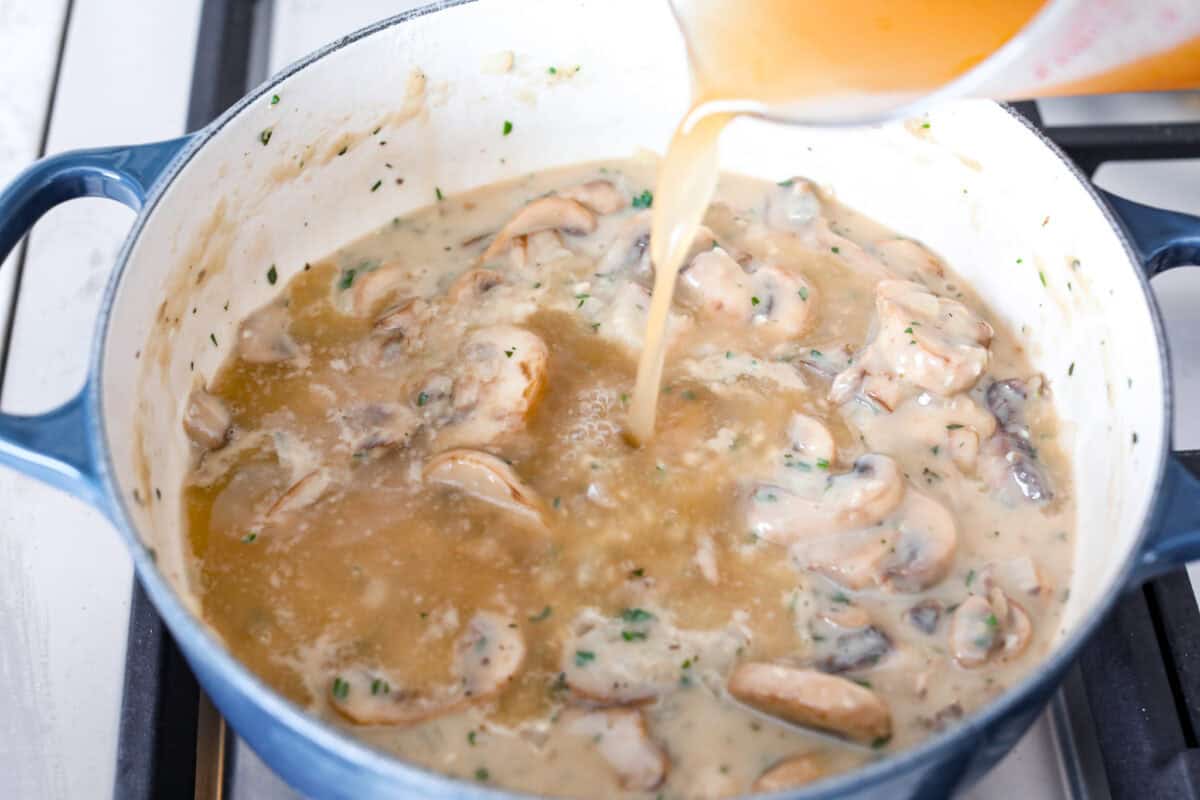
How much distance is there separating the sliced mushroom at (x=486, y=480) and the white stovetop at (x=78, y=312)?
469mm

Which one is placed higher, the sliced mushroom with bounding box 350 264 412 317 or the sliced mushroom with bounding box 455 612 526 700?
the sliced mushroom with bounding box 350 264 412 317

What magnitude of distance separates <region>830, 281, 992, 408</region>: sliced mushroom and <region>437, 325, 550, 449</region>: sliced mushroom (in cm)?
44

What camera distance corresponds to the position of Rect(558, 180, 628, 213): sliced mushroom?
2.09m

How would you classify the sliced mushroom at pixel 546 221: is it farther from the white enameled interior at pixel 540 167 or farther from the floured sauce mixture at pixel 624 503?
the white enameled interior at pixel 540 167

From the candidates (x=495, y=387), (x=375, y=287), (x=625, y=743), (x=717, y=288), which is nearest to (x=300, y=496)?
(x=495, y=387)

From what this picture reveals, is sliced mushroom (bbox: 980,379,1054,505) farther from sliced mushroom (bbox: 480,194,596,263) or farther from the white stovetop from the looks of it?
sliced mushroom (bbox: 480,194,596,263)

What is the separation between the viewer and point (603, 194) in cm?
210

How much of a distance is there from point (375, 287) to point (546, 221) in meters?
0.29

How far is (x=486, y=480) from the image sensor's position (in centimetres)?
167

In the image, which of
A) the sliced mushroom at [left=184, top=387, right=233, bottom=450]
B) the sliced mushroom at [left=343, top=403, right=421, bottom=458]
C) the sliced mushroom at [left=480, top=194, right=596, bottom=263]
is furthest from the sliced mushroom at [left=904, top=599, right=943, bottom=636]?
the sliced mushroom at [left=184, top=387, right=233, bottom=450]

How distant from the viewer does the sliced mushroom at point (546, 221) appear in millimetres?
2008

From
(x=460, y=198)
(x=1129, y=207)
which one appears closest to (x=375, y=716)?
(x=460, y=198)

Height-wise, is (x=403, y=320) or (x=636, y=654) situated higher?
(x=403, y=320)

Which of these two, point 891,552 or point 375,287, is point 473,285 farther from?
point 891,552
